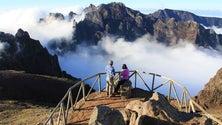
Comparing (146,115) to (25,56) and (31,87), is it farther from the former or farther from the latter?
(25,56)

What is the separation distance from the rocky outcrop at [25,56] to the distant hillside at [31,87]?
2742cm

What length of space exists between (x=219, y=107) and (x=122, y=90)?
2207cm

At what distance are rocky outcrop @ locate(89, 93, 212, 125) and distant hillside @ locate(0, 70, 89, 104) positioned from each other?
1504 inches

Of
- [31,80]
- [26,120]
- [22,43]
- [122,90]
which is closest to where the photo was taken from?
[122,90]

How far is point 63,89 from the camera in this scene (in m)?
74.0

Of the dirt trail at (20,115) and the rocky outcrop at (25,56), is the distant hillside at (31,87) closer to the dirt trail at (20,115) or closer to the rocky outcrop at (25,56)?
the dirt trail at (20,115)

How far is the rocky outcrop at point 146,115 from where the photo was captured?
20.3m

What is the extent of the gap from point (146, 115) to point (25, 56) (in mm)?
93023

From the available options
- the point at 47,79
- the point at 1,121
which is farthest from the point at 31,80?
the point at 1,121

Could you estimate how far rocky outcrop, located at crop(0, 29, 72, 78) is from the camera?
10469 cm

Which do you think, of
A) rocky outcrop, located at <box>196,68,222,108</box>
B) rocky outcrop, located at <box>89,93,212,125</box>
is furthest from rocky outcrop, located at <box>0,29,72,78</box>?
rocky outcrop, located at <box>89,93,212,125</box>

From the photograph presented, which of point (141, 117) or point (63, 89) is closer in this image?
point (141, 117)

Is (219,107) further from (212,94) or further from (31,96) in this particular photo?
(31,96)

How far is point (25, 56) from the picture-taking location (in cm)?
11150
